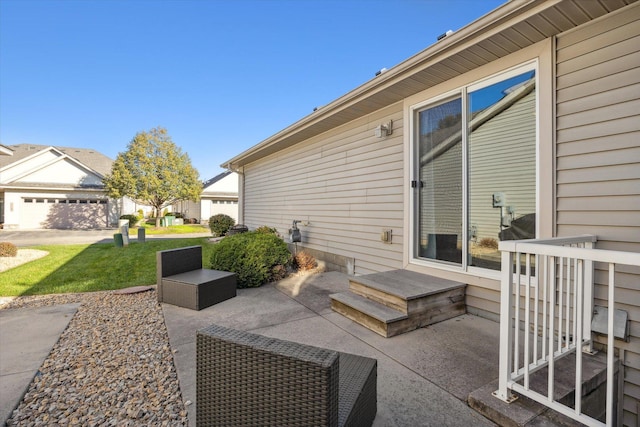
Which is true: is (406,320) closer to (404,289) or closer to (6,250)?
(404,289)

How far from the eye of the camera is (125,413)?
5.91 feet

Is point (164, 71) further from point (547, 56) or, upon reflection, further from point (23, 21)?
point (547, 56)

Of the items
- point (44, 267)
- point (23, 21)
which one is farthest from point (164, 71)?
point (44, 267)

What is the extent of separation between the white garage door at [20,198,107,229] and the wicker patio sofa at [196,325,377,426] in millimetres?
22735

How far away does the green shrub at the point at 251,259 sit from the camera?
4.70 meters

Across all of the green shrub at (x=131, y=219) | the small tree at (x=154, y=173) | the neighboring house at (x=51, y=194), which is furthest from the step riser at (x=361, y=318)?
the neighboring house at (x=51, y=194)

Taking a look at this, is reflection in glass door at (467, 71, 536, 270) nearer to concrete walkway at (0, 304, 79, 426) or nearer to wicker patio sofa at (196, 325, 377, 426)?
wicker patio sofa at (196, 325, 377, 426)

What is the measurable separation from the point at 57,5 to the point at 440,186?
1024cm

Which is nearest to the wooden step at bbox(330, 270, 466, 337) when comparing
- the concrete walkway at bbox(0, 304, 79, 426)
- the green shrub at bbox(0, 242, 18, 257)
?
the concrete walkway at bbox(0, 304, 79, 426)

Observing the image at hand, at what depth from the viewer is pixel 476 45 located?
2.79 m

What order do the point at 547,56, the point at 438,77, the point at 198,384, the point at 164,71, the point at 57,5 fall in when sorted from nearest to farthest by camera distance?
1. the point at 198,384
2. the point at 547,56
3. the point at 438,77
4. the point at 57,5
5. the point at 164,71

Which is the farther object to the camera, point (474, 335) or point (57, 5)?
point (57, 5)

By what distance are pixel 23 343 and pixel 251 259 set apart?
2.63 m

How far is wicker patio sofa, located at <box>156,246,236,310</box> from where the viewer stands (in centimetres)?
370
